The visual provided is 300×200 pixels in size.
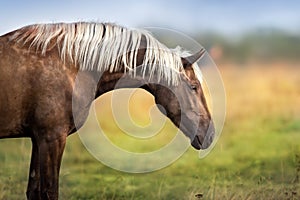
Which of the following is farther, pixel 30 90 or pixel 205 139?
pixel 205 139

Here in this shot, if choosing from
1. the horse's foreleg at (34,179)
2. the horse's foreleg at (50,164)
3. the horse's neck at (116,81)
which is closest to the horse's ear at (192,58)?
the horse's neck at (116,81)

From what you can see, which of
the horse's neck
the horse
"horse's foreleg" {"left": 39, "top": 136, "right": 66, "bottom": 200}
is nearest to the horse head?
the horse

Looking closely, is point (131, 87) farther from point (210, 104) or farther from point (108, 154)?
point (108, 154)

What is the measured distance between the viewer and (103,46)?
5535mm

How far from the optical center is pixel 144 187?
783 cm

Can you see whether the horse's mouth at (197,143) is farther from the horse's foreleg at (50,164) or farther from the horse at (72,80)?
the horse's foreleg at (50,164)

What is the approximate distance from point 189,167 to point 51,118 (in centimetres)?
415

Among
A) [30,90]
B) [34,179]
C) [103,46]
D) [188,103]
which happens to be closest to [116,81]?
[103,46]

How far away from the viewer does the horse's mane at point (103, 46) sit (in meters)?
5.44

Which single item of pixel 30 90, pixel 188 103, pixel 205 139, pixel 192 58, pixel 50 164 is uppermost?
pixel 192 58

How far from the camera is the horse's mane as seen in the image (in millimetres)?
5441

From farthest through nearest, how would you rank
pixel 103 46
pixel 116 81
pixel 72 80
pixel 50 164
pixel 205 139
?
1. pixel 205 139
2. pixel 116 81
3. pixel 103 46
4. pixel 72 80
5. pixel 50 164

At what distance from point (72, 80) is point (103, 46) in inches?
18.7

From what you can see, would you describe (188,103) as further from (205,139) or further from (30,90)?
(30,90)
